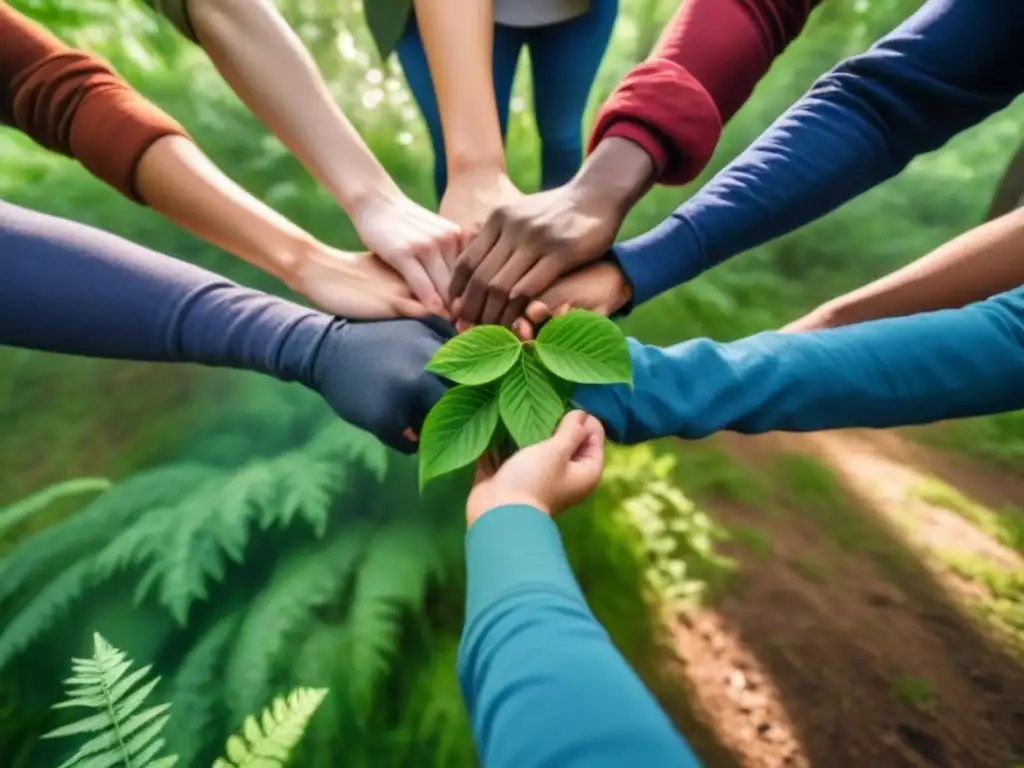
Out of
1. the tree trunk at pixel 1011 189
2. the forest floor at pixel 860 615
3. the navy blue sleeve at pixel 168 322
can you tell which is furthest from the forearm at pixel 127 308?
the tree trunk at pixel 1011 189

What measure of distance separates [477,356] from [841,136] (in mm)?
411

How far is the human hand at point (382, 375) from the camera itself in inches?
18.9

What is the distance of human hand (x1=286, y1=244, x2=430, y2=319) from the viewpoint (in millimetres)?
545

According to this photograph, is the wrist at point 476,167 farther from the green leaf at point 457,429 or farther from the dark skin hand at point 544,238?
the green leaf at point 457,429

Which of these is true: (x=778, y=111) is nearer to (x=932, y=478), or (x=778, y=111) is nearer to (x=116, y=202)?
(x=932, y=478)

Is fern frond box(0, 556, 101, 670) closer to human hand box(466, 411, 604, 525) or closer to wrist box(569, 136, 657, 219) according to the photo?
human hand box(466, 411, 604, 525)

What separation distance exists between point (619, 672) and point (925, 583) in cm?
51

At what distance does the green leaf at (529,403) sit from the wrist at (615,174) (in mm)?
202

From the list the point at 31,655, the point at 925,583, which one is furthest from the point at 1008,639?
the point at 31,655

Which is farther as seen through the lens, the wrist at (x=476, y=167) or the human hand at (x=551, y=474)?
the wrist at (x=476, y=167)

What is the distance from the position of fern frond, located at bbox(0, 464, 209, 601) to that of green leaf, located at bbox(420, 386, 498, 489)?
42 centimetres

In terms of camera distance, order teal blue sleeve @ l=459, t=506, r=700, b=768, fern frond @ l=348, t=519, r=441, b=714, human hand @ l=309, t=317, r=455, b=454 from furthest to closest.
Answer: fern frond @ l=348, t=519, r=441, b=714 → human hand @ l=309, t=317, r=455, b=454 → teal blue sleeve @ l=459, t=506, r=700, b=768

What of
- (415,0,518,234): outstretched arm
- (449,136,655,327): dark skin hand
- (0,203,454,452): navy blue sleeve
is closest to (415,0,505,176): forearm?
(415,0,518,234): outstretched arm

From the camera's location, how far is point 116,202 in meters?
0.85
